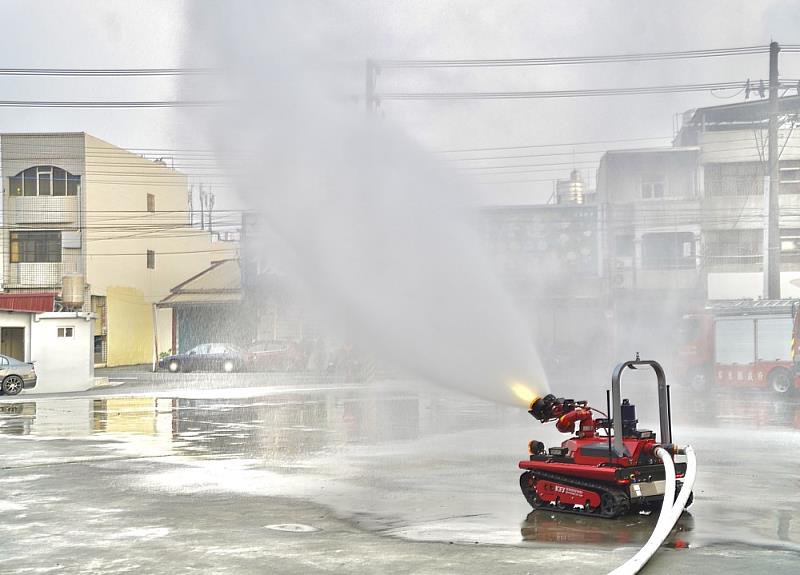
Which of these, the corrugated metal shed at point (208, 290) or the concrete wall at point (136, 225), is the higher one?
the concrete wall at point (136, 225)

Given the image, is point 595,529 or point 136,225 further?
point 136,225

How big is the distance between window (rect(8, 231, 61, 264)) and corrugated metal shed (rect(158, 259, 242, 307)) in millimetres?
7223

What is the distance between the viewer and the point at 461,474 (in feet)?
51.1

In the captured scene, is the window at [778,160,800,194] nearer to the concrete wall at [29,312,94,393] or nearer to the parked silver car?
the concrete wall at [29,312,94,393]

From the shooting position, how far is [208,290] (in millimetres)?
69125

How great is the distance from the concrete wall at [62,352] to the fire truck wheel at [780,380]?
27230 mm

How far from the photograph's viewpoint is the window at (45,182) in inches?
2454

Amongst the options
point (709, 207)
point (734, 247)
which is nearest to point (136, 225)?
point (709, 207)

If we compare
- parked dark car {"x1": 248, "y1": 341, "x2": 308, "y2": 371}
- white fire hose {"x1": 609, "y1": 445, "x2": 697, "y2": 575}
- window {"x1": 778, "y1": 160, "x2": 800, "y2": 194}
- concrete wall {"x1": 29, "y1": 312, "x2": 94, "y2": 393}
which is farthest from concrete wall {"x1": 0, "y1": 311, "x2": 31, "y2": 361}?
window {"x1": 778, "y1": 160, "x2": 800, "y2": 194}

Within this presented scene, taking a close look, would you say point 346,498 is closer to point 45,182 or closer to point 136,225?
point 45,182

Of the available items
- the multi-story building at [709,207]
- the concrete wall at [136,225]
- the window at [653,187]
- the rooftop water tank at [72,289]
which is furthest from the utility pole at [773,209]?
the concrete wall at [136,225]

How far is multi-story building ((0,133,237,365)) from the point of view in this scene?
2454 inches

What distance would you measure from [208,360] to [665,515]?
4911cm

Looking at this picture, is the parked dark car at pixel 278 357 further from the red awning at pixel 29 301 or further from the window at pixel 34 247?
the window at pixel 34 247
